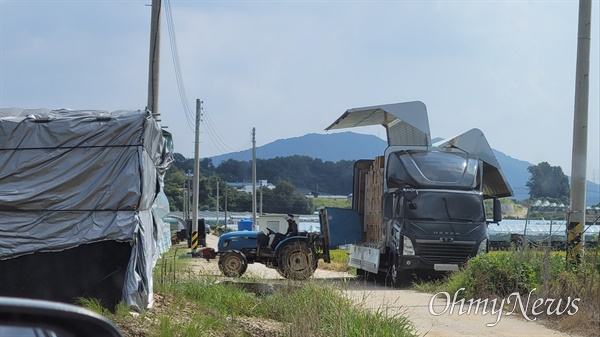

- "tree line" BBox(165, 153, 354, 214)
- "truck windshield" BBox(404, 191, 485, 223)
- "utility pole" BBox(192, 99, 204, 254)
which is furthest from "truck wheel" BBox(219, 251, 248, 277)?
"tree line" BBox(165, 153, 354, 214)

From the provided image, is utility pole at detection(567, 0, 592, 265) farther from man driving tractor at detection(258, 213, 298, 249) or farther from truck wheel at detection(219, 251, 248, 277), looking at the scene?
truck wheel at detection(219, 251, 248, 277)

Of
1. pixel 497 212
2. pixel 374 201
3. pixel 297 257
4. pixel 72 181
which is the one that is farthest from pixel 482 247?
pixel 72 181

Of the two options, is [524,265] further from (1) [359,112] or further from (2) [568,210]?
(1) [359,112]

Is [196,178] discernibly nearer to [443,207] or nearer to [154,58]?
[443,207]

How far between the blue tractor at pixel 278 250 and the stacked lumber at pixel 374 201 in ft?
4.46

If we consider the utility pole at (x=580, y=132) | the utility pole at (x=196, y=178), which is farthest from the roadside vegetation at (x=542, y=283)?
the utility pole at (x=196, y=178)

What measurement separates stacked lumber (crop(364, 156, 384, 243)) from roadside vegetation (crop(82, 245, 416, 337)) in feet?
28.6

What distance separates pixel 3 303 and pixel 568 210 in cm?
1476

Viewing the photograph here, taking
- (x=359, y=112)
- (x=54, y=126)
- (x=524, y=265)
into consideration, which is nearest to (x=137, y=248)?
(x=54, y=126)

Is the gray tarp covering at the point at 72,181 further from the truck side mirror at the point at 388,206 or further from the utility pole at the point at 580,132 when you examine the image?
the truck side mirror at the point at 388,206

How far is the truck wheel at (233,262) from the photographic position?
23578mm

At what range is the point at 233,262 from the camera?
23.8 metres

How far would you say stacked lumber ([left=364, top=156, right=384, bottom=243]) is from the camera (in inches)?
896

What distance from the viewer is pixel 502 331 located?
39.8 feet
